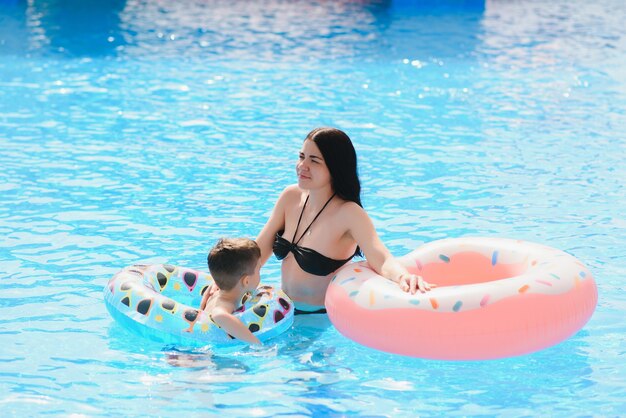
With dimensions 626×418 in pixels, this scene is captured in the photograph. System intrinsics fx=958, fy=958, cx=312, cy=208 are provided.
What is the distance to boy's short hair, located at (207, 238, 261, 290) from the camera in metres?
4.38

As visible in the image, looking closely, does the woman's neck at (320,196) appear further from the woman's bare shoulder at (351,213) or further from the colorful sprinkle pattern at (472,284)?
the colorful sprinkle pattern at (472,284)

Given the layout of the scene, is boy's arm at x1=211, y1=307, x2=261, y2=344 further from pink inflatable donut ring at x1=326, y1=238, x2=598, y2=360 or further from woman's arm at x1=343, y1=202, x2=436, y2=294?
woman's arm at x1=343, y1=202, x2=436, y2=294

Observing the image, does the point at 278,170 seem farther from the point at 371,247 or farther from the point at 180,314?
the point at 180,314

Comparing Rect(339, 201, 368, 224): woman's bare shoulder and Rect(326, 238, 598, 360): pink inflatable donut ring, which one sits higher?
Rect(339, 201, 368, 224): woman's bare shoulder

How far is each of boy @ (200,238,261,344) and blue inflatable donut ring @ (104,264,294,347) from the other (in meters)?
0.05

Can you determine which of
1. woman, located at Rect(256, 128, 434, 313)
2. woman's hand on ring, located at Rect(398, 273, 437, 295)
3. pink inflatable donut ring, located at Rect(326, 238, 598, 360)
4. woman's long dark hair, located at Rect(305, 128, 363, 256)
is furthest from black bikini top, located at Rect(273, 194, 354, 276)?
woman's hand on ring, located at Rect(398, 273, 437, 295)

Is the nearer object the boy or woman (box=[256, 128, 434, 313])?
the boy

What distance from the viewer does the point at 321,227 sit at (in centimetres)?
474

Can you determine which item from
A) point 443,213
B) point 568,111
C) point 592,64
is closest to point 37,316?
point 443,213

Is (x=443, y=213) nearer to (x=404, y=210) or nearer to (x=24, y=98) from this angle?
(x=404, y=210)

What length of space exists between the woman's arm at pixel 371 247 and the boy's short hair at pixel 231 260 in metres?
0.51

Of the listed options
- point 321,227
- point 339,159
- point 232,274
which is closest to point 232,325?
point 232,274

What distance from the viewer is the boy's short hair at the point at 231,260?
4375mm

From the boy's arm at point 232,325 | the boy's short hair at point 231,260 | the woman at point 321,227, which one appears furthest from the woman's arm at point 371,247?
the boy's arm at point 232,325
